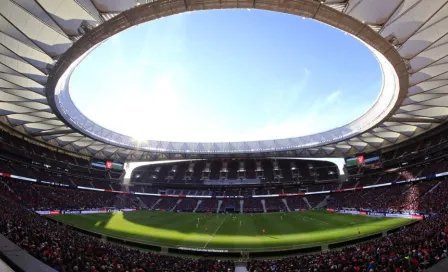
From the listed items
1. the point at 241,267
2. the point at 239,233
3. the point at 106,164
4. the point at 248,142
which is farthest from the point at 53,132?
the point at 248,142

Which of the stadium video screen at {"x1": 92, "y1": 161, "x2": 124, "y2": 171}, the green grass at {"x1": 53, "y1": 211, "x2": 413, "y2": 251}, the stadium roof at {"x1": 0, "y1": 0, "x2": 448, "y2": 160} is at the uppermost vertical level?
the stadium roof at {"x1": 0, "y1": 0, "x2": 448, "y2": 160}

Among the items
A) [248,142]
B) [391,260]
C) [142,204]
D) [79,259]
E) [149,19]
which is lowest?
[79,259]

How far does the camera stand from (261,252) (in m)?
30.7

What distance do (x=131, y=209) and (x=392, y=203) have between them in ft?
190

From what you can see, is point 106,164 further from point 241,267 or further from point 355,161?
point 355,161

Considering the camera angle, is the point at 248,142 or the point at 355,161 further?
the point at 248,142

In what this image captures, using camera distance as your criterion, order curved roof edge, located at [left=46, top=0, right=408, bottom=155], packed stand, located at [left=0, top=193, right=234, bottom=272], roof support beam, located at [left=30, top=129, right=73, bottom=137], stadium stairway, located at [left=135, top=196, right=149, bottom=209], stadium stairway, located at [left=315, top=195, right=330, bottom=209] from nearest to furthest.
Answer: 1. packed stand, located at [left=0, top=193, right=234, bottom=272]
2. curved roof edge, located at [left=46, top=0, right=408, bottom=155]
3. roof support beam, located at [left=30, top=129, right=73, bottom=137]
4. stadium stairway, located at [left=315, top=195, right=330, bottom=209]
5. stadium stairway, located at [left=135, top=196, right=149, bottom=209]

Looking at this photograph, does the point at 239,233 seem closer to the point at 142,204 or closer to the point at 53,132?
the point at 53,132

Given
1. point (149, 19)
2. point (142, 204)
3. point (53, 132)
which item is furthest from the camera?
point (142, 204)

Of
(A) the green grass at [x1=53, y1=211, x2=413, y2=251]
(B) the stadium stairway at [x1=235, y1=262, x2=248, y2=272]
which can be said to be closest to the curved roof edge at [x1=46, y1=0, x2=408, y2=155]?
(A) the green grass at [x1=53, y1=211, x2=413, y2=251]

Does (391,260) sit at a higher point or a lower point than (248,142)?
lower

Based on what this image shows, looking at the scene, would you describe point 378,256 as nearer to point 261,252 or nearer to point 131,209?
point 261,252

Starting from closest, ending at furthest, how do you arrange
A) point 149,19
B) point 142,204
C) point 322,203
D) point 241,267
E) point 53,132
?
point 149,19, point 241,267, point 53,132, point 322,203, point 142,204

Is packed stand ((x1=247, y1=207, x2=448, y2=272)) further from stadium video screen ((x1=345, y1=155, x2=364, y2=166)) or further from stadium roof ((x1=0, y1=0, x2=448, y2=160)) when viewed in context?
stadium video screen ((x1=345, y1=155, x2=364, y2=166))
